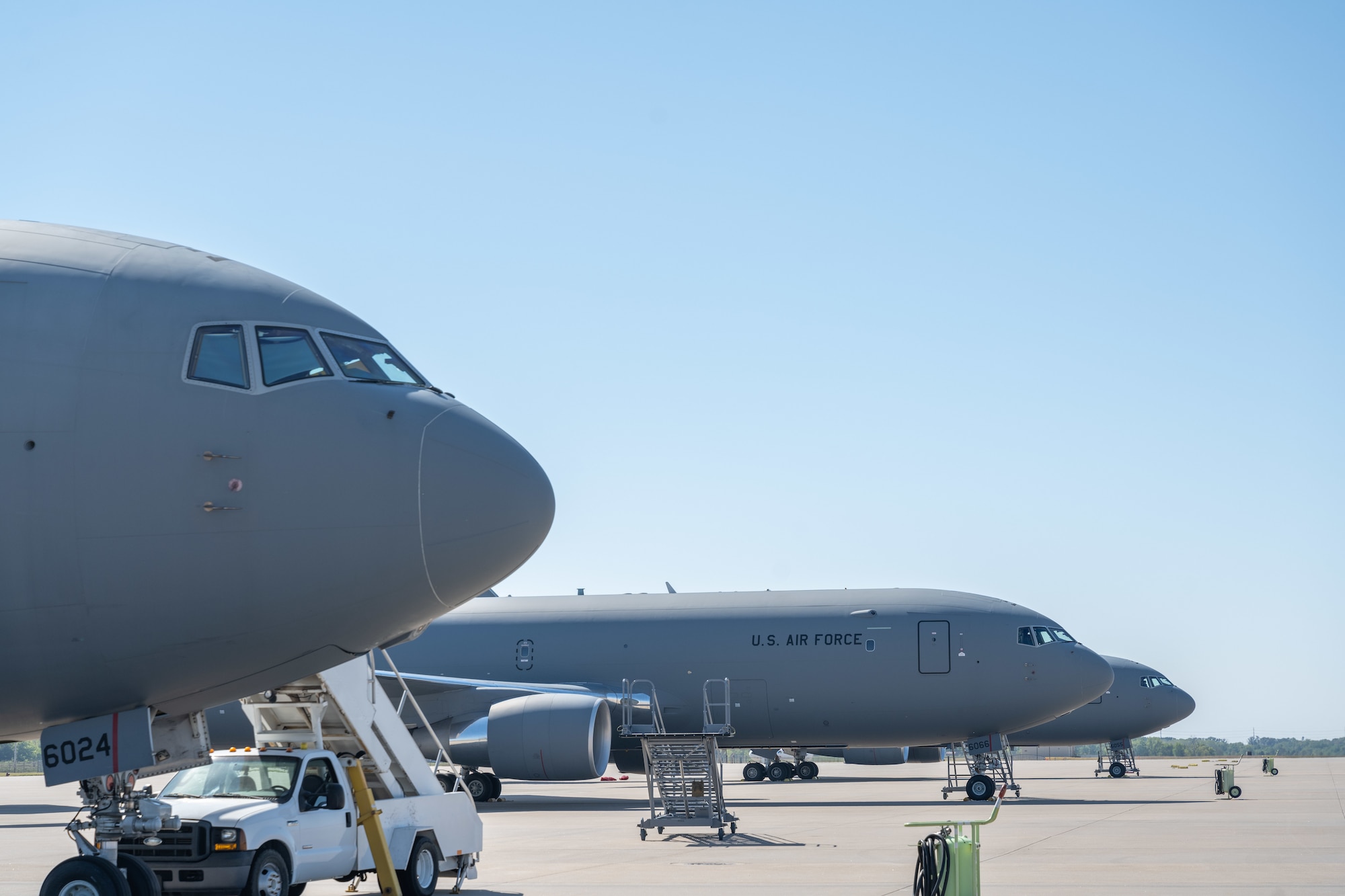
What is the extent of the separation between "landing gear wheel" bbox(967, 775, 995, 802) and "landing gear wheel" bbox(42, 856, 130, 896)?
21240 millimetres

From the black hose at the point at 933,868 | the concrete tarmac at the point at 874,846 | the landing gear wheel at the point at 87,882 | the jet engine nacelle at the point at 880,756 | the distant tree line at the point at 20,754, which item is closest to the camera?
the landing gear wheel at the point at 87,882

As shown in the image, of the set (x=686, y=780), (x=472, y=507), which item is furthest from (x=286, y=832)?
(x=686, y=780)

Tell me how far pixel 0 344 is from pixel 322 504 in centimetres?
186

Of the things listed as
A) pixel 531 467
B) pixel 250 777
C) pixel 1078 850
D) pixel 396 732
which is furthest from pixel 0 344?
pixel 1078 850

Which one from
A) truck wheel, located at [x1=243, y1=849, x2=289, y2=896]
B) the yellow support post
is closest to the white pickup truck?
truck wheel, located at [x1=243, y1=849, x2=289, y2=896]

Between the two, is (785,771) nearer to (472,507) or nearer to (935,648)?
(935,648)

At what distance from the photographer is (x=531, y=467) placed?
808 centimetres

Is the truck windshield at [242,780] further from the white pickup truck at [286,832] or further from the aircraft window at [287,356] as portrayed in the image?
the aircraft window at [287,356]

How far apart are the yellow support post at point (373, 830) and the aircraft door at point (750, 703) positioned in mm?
16350

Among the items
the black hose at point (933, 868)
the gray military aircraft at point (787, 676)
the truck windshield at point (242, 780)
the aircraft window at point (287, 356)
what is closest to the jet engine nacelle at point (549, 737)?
the gray military aircraft at point (787, 676)

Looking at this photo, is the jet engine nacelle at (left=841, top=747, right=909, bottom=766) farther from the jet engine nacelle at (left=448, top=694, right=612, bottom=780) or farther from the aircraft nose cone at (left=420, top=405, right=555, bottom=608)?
the aircraft nose cone at (left=420, top=405, right=555, bottom=608)

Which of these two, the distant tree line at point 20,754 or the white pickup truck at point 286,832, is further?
the distant tree line at point 20,754

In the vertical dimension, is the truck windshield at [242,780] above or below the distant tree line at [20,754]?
above

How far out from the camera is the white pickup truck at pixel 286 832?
10953 mm
